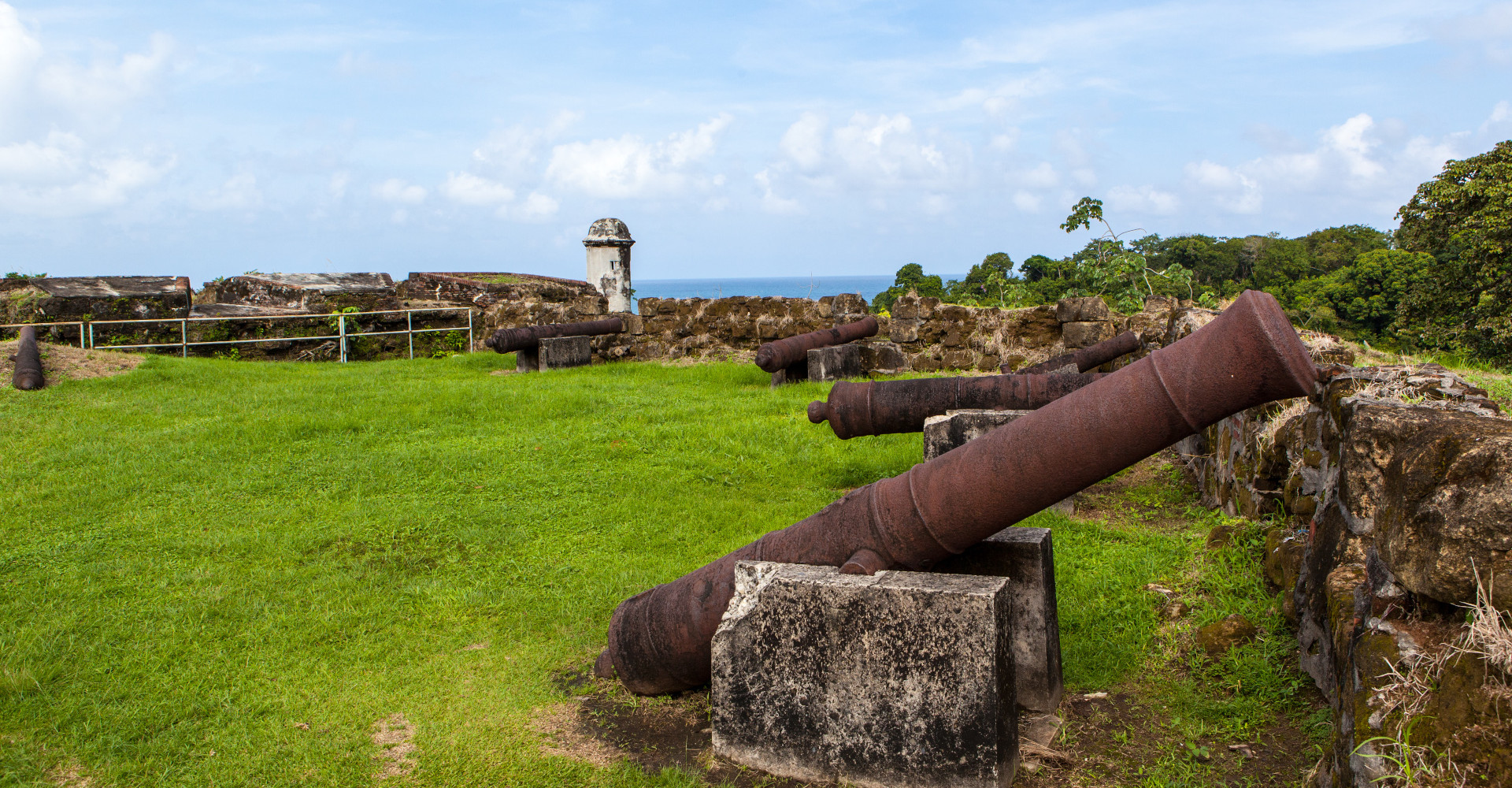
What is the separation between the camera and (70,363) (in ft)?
35.9

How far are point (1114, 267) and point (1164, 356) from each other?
12940mm

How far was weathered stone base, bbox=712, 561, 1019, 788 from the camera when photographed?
9.66 feet

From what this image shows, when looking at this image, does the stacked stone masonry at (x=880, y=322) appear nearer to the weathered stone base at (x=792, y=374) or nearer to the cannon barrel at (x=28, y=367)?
the weathered stone base at (x=792, y=374)

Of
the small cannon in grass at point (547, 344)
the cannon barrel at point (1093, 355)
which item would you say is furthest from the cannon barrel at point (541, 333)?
the cannon barrel at point (1093, 355)

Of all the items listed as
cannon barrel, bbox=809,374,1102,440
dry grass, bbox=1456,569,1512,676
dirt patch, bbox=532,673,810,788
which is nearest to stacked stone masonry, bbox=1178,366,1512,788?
dry grass, bbox=1456,569,1512,676

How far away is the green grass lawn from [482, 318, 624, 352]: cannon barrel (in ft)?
9.16

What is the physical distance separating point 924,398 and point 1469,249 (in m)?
15.0

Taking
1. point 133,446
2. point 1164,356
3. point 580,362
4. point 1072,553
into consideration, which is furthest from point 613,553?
point 580,362

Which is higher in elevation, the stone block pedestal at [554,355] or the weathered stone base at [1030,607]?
the stone block pedestal at [554,355]

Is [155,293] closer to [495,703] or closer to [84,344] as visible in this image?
[84,344]

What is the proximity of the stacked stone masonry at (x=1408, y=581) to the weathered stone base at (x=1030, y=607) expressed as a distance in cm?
91

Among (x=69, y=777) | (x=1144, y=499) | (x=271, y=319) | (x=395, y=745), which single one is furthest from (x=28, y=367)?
(x=1144, y=499)

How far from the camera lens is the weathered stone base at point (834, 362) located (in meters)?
11.6

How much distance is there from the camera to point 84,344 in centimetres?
1363
